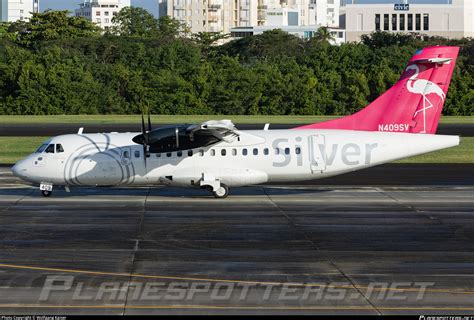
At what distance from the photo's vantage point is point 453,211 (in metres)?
29.2

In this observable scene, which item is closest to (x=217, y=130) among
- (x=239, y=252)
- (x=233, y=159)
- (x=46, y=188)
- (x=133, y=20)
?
(x=233, y=159)

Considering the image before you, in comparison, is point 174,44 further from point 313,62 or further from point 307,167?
point 307,167

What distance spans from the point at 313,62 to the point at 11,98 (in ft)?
116

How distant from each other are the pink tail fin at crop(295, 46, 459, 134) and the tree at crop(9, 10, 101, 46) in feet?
322

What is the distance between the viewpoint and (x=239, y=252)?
21938 millimetres

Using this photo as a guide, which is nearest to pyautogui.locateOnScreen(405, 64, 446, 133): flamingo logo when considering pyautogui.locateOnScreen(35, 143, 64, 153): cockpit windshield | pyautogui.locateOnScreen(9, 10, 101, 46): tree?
pyautogui.locateOnScreen(35, 143, 64, 153): cockpit windshield

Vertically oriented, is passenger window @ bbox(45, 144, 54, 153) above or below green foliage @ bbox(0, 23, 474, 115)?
below

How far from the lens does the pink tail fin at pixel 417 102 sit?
3288 cm

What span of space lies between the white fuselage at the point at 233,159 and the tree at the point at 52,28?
313 ft

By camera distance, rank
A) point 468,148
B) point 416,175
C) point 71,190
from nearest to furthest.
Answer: point 71,190, point 416,175, point 468,148

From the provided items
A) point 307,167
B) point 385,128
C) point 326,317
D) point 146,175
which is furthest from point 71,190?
point 326,317

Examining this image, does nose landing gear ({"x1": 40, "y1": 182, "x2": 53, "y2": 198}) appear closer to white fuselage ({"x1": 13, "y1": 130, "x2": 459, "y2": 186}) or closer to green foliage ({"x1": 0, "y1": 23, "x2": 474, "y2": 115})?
white fuselage ({"x1": 13, "y1": 130, "x2": 459, "y2": 186})

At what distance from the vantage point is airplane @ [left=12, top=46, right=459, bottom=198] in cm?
3206

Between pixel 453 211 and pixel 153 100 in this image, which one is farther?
pixel 153 100
